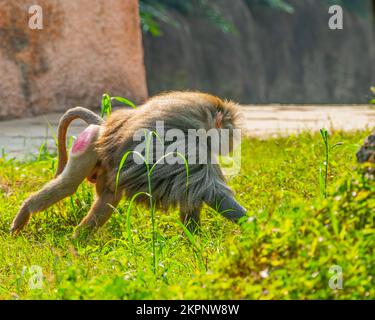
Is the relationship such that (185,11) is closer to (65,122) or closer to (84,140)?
(65,122)

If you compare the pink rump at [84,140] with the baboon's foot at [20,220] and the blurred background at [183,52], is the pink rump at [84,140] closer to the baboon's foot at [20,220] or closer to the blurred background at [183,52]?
the baboon's foot at [20,220]

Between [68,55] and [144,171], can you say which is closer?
[144,171]

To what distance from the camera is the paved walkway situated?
24.1 ft

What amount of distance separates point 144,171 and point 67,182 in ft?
1.62

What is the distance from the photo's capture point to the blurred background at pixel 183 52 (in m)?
8.50

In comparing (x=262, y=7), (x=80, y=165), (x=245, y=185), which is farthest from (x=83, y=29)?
(x=262, y=7)

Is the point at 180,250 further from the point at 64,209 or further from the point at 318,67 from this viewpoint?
the point at 318,67

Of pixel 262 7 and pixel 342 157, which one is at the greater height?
pixel 262 7

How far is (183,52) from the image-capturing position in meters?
14.2

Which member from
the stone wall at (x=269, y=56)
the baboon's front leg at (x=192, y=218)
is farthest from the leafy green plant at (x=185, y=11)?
the baboon's front leg at (x=192, y=218)

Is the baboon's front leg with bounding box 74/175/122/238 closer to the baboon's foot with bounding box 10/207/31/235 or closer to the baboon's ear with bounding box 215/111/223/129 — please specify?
the baboon's foot with bounding box 10/207/31/235

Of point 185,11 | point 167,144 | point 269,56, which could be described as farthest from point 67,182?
point 269,56

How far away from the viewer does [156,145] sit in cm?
434

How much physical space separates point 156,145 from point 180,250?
1.70 ft
